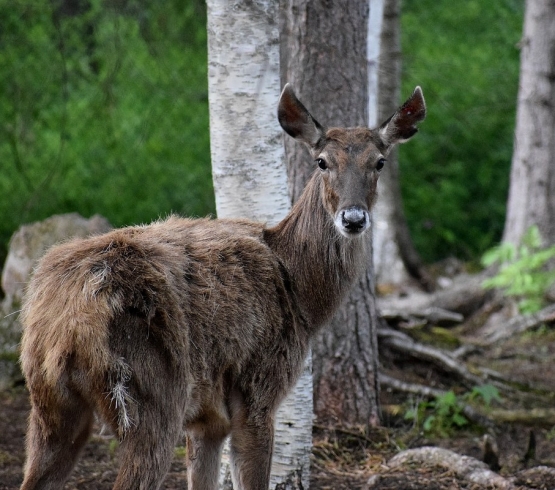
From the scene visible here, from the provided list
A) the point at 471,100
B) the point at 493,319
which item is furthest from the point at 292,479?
the point at 471,100

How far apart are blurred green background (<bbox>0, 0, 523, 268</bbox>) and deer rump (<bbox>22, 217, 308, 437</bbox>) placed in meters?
5.26

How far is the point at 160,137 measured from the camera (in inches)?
483

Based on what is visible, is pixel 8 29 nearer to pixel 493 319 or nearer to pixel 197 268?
pixel 493 319

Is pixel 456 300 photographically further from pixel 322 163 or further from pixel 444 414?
pixel 322 163

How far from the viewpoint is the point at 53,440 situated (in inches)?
164

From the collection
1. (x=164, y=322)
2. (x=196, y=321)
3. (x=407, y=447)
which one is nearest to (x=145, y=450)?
(x=164, y=322)

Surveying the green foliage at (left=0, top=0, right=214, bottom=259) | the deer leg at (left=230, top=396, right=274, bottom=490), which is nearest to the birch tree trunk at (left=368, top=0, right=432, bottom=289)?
the green foliage at (left=0, top=0, right=214, bottom=259)

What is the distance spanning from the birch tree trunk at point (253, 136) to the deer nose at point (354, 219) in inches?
31.2

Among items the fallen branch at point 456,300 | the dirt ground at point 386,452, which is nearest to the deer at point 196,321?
the dirt ground at point 386,452

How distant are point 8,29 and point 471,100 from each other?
23.1 feet

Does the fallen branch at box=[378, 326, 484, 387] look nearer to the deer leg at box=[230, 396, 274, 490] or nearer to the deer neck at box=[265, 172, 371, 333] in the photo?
the deer neck at box=[265, 172, 371, 333]

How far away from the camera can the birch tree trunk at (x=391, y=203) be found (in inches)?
472

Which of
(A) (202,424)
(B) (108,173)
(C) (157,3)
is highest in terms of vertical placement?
(C) (157,3)

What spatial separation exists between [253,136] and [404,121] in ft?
3.06
